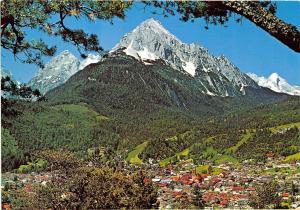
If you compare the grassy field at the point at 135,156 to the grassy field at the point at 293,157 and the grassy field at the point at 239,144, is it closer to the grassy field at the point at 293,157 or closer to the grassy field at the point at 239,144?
the grassy field at the point at 239,144

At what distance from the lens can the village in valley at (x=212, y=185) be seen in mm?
43434

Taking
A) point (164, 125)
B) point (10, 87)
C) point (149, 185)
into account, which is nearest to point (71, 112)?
point (164, 125)

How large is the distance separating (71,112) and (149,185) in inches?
5647

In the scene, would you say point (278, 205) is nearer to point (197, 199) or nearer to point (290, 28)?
point (197, 199)

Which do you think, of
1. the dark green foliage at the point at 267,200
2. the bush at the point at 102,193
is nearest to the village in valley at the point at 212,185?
the dark green foliage at the point at 267,200

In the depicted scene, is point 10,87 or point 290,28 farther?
point 10,87

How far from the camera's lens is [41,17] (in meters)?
6.59

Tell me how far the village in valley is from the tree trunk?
19.4 metres

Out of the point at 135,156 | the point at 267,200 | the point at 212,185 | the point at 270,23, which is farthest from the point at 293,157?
the point at 270,23

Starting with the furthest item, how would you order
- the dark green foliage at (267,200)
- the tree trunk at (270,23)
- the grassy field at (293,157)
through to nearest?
the grassy field at (293,157) < the dark green foliage at (267,200) < the tree trunk at (270,23)

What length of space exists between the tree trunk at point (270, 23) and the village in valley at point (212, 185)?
63.5 feet

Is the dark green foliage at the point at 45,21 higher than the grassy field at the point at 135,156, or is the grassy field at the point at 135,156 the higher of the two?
the grassy field at the point at 135,156

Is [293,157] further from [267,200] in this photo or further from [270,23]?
[270,23]

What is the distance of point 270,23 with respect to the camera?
4.91 m
